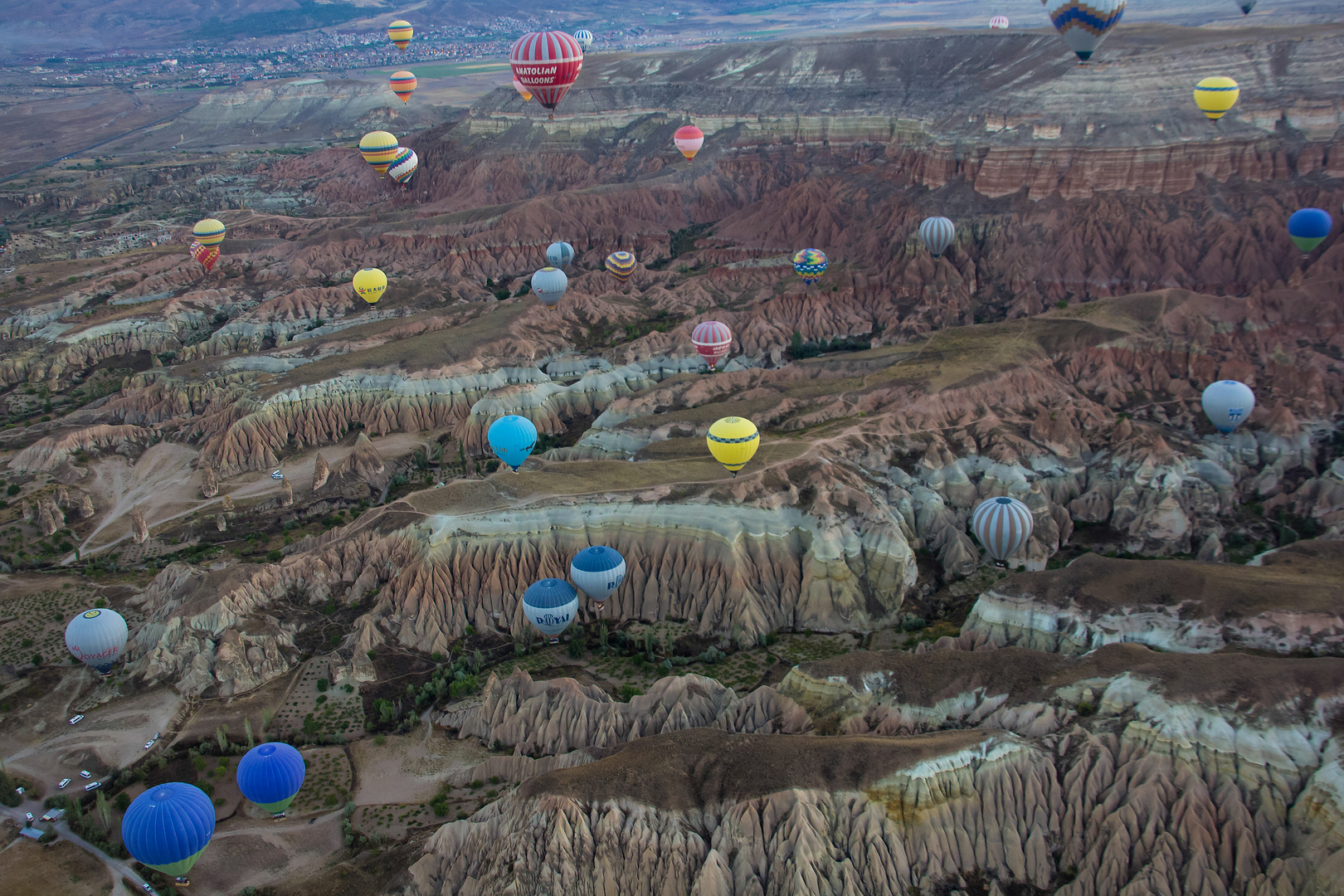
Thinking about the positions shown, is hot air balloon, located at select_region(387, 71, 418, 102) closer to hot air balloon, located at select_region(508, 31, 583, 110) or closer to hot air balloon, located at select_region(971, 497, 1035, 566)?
hot air balloon, located at select_region(508, 31, 583, 110)

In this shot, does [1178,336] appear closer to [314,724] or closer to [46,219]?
[314,724]

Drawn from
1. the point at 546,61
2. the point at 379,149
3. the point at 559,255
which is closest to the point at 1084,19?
the point at 546,61

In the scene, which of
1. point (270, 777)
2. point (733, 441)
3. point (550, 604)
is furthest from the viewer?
point (733, 441)

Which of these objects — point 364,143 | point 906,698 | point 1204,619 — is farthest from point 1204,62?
point 364,143

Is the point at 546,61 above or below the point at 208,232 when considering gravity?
above

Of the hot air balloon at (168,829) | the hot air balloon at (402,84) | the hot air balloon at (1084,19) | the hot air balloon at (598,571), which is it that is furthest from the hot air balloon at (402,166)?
the hot air balloon at (168,829)

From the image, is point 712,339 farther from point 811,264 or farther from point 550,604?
point 550,604
